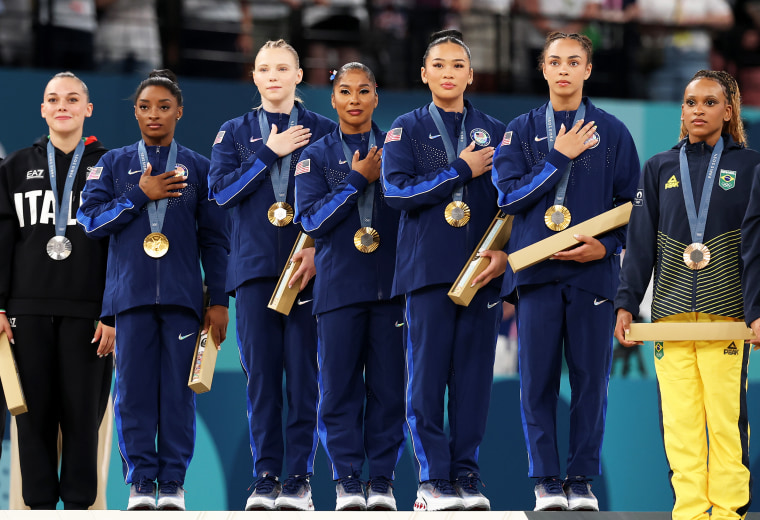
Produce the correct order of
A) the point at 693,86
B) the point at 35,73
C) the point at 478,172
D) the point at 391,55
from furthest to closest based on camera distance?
the point at 391,55, the point at 35,73, the point at 478,172, the point at 693,86

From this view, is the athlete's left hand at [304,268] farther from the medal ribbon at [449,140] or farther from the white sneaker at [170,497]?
the white sneaker at [170,497]

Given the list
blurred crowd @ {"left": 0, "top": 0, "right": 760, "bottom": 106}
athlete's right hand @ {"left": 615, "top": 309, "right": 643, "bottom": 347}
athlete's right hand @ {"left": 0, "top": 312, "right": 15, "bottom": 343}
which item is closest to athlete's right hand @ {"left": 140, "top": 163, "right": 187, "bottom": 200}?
athlete's right hand @ {"left": 0, "top": 312, "right": 15, "bottom": 343}

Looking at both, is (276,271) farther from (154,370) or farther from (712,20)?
(712,20)

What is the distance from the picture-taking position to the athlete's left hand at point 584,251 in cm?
430

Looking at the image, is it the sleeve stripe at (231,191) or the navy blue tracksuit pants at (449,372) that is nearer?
the navy blue tracksuit pants at (449,372)

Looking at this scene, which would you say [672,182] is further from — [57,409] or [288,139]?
[57,409]

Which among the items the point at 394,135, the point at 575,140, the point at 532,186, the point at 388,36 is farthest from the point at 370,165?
the point at 388,36

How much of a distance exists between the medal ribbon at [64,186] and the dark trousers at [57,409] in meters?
0.40

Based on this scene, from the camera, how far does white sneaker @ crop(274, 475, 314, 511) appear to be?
14.9 feet

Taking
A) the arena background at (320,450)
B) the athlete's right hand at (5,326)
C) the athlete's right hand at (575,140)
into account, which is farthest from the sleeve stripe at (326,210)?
the arena background at (320,450)

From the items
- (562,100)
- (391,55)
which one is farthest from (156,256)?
(391,55)

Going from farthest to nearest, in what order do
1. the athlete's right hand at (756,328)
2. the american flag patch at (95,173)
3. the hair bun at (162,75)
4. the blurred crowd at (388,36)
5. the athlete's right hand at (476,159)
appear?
1. the blurred crowd at (388,36)
2. the hair bun at (162,75)
3. the american flag patch at (95,173)
4. the athlete's right hand at (476,159)
5. the athlete's right hand at (756,328)

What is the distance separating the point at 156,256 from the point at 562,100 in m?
1.75

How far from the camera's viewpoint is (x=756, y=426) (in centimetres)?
691
